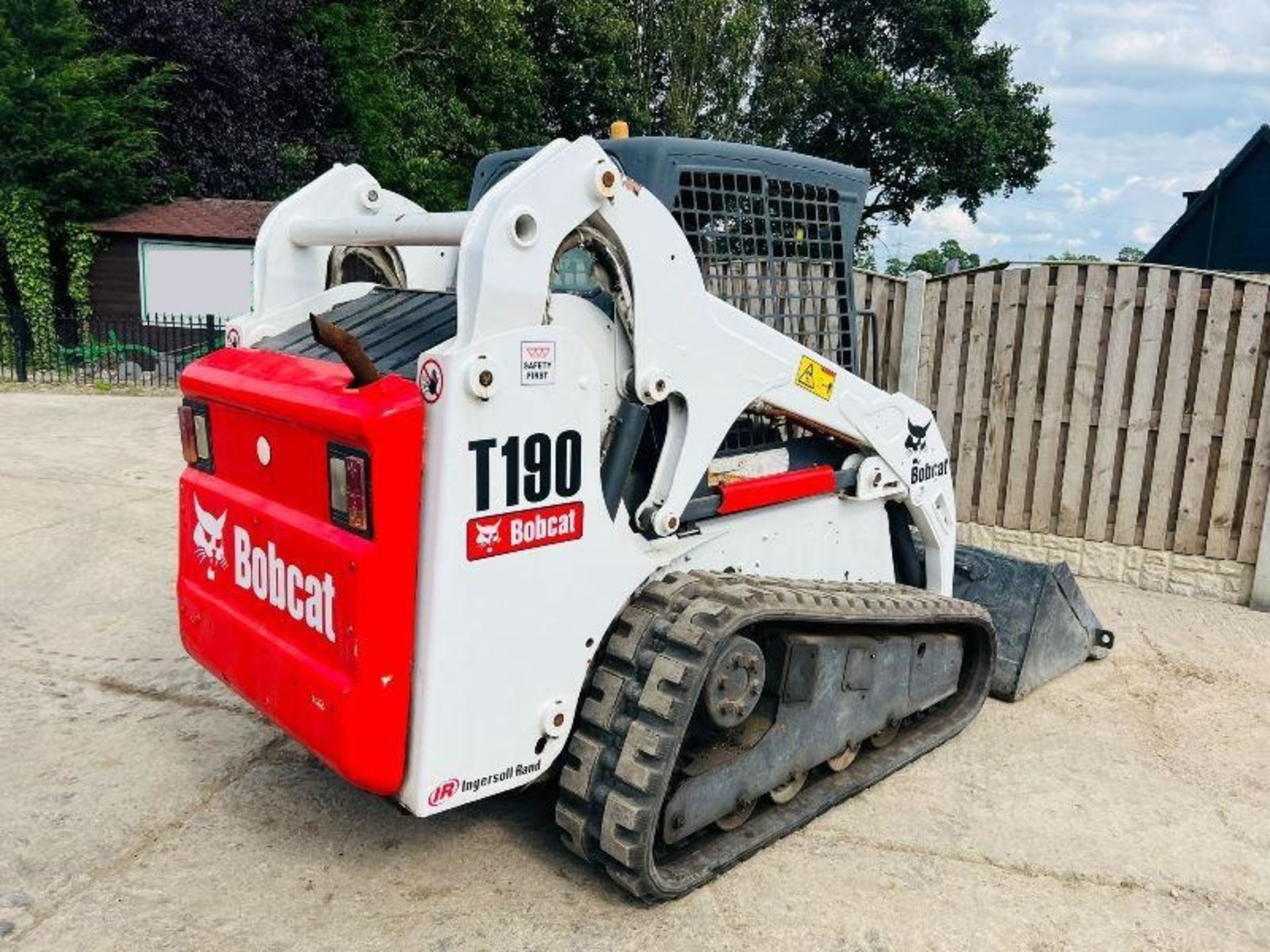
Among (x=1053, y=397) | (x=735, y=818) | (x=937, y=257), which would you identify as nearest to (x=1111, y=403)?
(x=1053, y=397)

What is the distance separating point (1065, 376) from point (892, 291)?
51.2 inches

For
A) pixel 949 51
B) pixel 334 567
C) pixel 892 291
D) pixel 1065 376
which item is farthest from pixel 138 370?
pixel 949 51

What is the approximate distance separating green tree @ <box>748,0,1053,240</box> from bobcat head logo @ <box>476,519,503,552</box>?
28616 mm

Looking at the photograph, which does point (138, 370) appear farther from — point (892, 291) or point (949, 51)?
point (949, 51)

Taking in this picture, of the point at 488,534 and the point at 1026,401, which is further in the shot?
Answer: the point at 1026,401

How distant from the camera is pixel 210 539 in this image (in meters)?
3.25

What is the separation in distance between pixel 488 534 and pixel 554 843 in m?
1.23

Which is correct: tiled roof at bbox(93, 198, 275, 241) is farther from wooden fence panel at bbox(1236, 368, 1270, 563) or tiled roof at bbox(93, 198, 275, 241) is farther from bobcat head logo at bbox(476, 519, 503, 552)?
bobcat head logo at bbox(476, 519, 503, 552)

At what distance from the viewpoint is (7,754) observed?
3.74 meters

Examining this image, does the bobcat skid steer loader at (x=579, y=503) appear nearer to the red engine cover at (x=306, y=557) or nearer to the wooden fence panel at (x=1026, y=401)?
the red engine cover at (x=306, y=557)

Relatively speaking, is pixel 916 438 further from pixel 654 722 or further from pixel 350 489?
pixel 350 489

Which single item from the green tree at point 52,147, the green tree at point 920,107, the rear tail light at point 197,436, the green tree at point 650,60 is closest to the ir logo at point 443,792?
the rear tail light at point 197,436

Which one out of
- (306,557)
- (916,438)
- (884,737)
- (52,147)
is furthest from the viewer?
(52,147)

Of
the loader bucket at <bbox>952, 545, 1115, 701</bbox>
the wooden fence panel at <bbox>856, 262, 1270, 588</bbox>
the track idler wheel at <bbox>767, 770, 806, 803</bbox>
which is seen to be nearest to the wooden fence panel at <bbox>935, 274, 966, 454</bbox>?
the wooden fence panel at <bbox>856, 262, 1270, 588</bbox>
